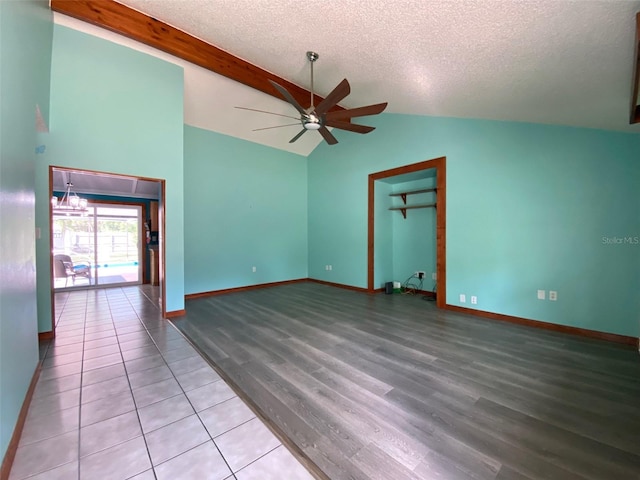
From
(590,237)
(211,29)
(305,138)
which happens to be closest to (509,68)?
(590,237)

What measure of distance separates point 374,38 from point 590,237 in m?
3.29

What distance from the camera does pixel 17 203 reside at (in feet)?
5.34

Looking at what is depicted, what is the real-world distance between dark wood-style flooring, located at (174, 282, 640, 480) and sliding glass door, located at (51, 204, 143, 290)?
439 centimetres

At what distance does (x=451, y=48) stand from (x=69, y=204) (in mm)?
7641

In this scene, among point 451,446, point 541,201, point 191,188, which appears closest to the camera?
point 451,446

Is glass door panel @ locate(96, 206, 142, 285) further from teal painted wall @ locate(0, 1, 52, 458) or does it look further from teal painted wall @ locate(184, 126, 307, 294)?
teal painted wall @ locate(0, 1, 52, 458)

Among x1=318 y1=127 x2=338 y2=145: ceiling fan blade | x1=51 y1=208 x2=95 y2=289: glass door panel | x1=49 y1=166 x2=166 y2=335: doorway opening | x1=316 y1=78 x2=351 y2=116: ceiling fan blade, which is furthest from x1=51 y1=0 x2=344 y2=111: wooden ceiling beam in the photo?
x1=51 y1=208 x2=95 y2=289: glass door panel

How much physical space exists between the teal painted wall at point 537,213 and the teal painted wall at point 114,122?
3.75m

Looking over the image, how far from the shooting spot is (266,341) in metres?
2.85

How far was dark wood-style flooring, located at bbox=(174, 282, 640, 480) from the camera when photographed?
1339 mm

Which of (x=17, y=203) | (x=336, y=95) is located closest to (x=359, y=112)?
(x=336, y=95)

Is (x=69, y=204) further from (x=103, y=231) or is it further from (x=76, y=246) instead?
(x=76, y=246)

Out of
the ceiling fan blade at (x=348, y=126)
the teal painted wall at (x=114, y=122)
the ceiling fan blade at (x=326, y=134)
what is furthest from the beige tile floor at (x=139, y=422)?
the ceiling fan blade at (x=348, y=126)

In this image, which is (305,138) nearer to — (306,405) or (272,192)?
(272,192)
